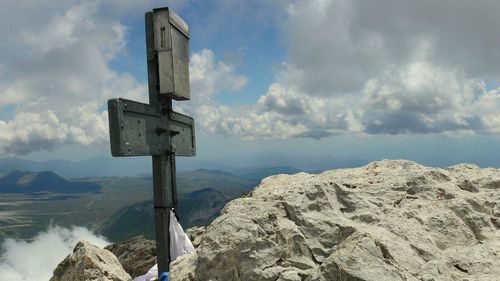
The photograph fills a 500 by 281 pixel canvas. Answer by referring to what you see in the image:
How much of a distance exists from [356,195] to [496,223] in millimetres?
2365

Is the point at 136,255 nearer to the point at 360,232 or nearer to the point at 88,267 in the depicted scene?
the point at 88,267

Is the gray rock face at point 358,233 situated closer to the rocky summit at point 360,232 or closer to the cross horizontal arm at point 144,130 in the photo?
the rocky summit at point 360,232

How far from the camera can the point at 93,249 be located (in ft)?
34.6

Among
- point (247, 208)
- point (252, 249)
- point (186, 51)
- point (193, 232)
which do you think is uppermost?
point (186, 51)

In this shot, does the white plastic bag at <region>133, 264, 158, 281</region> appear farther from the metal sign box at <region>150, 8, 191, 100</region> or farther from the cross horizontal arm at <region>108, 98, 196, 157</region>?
the metal sign box at <region>150, 8, 191, 100</region>

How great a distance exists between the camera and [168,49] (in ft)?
34.4

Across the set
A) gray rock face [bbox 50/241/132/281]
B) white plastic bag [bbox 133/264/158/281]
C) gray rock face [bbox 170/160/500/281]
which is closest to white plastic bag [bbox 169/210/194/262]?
white plastic bag [bbox 133/264/158/281]

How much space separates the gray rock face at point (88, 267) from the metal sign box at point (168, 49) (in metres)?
4.12

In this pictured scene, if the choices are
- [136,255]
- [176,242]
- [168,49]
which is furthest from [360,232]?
[136,255]

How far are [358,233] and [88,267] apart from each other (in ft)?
21.5

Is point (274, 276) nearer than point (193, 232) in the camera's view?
Yes

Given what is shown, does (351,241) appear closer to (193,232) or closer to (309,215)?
(309,215)

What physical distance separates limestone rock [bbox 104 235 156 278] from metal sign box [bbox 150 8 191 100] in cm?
576

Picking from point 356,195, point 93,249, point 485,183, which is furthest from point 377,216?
point 93,249
